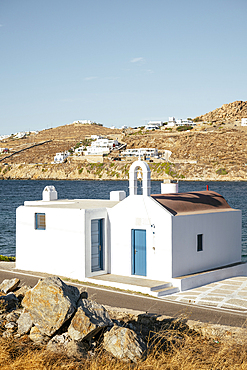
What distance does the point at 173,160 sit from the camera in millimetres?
152875

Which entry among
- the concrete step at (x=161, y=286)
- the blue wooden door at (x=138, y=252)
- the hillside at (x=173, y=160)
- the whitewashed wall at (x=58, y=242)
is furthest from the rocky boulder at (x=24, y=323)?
the hillside at (x=173, y=160)

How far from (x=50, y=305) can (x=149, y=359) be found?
2042 millimetres

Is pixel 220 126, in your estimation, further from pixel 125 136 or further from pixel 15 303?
pixel 15 303

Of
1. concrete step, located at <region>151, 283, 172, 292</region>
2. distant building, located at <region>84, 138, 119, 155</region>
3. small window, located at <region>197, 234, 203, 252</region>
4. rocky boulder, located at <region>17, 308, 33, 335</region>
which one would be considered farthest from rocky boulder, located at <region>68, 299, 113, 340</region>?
distant building, located at <region>84, 138, 119, 155</region>

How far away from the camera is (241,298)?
561 inches

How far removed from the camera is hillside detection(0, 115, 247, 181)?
469ft

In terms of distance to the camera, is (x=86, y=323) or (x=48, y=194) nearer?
(x=86, y=323)

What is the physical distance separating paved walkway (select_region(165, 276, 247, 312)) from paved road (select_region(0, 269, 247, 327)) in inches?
24.0

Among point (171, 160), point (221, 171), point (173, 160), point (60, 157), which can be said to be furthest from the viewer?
point (60, 157)

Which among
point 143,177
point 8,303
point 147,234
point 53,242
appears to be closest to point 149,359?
point 8,303

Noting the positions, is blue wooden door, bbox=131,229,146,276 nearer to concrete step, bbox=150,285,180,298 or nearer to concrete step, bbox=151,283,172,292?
concrete step, bbox=151,283,172,292

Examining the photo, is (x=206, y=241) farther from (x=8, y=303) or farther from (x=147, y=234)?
(x=8, y=303)

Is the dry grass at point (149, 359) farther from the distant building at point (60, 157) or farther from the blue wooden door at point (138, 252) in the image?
the distant building at point (60, 157)

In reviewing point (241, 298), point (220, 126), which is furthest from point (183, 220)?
point (220, 126)
